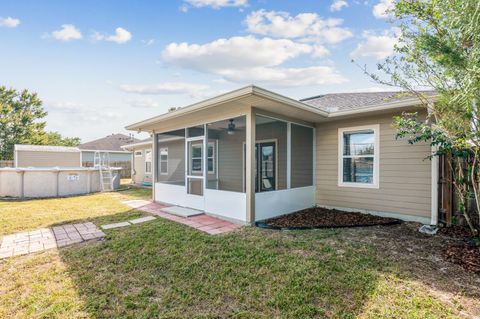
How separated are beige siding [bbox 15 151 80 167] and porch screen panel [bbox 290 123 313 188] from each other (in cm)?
1745

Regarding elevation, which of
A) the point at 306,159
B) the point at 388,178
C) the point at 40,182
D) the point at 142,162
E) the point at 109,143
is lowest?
the point at 40,182

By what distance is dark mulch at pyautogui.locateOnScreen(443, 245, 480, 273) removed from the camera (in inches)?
124

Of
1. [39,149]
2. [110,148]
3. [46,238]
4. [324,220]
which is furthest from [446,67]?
[110,148]

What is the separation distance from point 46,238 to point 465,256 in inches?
273

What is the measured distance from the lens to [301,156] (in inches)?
257

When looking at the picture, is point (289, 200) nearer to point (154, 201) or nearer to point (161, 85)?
point (154, 201)

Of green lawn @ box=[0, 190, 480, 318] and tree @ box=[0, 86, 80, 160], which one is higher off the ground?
tree @ box=[0, 86, 80, 160]

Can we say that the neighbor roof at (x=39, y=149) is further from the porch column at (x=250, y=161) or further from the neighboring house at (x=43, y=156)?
the porch column at (x=250, y=161)

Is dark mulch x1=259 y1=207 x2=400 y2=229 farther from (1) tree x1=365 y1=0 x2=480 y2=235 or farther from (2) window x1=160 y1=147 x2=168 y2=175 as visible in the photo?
(2) window x1=160 y1=147 x2=168 y2=175

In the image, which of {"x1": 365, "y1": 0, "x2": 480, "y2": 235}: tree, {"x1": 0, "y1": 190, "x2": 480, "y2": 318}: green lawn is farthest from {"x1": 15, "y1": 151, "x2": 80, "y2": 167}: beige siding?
{"x1": 365, "y1": 0, "x2": 480, "y2": 235}: tree

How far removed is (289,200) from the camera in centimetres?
602

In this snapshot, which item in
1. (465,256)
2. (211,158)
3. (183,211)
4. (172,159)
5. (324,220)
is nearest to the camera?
(465,256)

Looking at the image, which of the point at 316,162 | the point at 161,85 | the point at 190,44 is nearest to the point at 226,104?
the point at 316,162

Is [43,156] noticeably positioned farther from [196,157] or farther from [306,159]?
[306,159]
